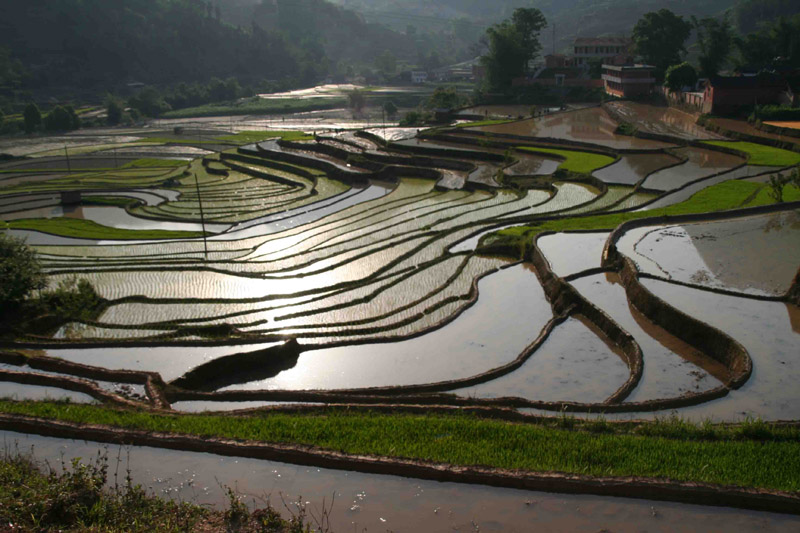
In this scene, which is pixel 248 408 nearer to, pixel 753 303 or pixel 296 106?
pixel 753 303

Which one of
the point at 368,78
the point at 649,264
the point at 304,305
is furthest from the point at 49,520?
the point at 368,78

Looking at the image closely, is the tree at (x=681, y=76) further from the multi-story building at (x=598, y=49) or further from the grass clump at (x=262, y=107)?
the grass clump at (x=262, y=107)

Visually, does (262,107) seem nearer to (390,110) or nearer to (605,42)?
(390,110)

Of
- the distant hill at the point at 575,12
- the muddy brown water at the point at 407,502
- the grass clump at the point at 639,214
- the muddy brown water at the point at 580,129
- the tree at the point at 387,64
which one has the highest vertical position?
the distant hill at the point at 575,12

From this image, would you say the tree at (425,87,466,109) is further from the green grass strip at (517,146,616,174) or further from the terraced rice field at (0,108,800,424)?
the terraced rice field at (0,108,800,424)

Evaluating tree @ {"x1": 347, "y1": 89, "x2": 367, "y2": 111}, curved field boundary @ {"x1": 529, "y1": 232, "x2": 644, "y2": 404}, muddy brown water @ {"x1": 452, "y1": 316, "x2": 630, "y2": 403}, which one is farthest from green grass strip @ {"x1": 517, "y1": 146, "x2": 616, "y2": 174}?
tree @ {"x1": 347, "y1": 89, "x2": 367, "y2": 111}

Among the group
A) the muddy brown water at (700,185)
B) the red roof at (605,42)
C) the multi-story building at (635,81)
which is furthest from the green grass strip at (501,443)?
the red roof at (605,42)
